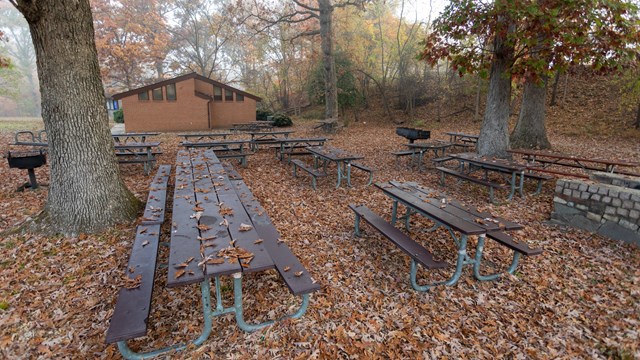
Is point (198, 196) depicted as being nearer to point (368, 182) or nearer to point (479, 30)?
point (368, 182)

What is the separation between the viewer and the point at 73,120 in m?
3.97

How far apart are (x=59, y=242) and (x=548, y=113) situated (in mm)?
18745

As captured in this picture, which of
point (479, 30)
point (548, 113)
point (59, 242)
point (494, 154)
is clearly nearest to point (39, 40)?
point (59, 242)

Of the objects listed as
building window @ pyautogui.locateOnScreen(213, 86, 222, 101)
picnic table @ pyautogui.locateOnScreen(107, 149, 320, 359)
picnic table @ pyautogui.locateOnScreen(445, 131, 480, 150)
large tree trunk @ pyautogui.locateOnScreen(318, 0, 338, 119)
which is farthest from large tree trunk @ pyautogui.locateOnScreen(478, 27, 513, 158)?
building window @ pyautogui.locateOnScreen(213, 86, 222, 101)

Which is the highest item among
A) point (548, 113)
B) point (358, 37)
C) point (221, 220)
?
point (358, 37)

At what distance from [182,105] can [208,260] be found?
17.8 m

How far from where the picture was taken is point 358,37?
2236 cm

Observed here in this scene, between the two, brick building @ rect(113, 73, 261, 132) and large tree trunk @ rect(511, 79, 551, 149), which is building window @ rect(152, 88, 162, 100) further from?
large tree trunk @ rect(511, 79, 551, 149)

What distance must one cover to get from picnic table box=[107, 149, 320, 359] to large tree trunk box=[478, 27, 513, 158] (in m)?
6.48

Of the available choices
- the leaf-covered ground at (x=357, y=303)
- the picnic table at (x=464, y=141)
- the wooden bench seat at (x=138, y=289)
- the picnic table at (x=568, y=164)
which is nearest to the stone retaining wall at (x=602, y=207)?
the leaf-covered ground at (x=357, y=303)

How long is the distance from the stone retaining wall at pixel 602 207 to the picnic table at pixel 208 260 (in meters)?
4.29

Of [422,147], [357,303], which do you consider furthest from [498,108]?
[357,303]

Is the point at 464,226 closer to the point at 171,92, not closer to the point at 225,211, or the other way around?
the point at 225,211

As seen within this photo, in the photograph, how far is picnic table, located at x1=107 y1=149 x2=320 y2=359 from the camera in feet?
7.24
